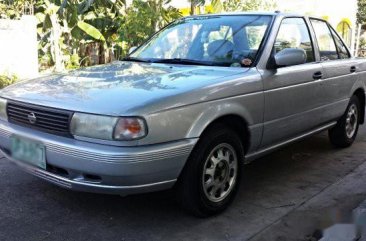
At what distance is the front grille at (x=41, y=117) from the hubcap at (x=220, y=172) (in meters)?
1.11

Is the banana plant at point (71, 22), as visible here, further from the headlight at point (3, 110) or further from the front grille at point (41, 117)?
the front grille at point (41, 117)

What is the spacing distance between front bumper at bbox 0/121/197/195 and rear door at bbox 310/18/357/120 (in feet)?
7.65

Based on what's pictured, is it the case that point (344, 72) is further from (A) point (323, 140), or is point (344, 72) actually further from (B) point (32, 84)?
(B) point (32, 84)

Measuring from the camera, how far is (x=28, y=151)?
3.58 metres

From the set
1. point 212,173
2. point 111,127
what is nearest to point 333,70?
point 212,173

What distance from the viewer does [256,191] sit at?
451 cm

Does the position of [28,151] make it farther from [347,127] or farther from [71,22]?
[71,22]

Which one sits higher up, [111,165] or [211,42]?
[211,42]

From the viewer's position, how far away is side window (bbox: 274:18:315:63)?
4598mm

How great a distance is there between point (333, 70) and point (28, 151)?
134 inches

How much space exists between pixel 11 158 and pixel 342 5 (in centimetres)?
1948


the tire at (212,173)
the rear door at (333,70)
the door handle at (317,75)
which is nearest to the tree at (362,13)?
the rear door at (333,70)

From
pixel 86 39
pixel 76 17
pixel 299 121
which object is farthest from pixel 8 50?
pixel 299 121

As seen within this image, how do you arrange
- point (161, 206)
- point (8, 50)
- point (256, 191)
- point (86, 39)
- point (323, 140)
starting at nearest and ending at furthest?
point (161, 206), point (256, 191), point (323, 140), point (8, 50), point (86, 39)
